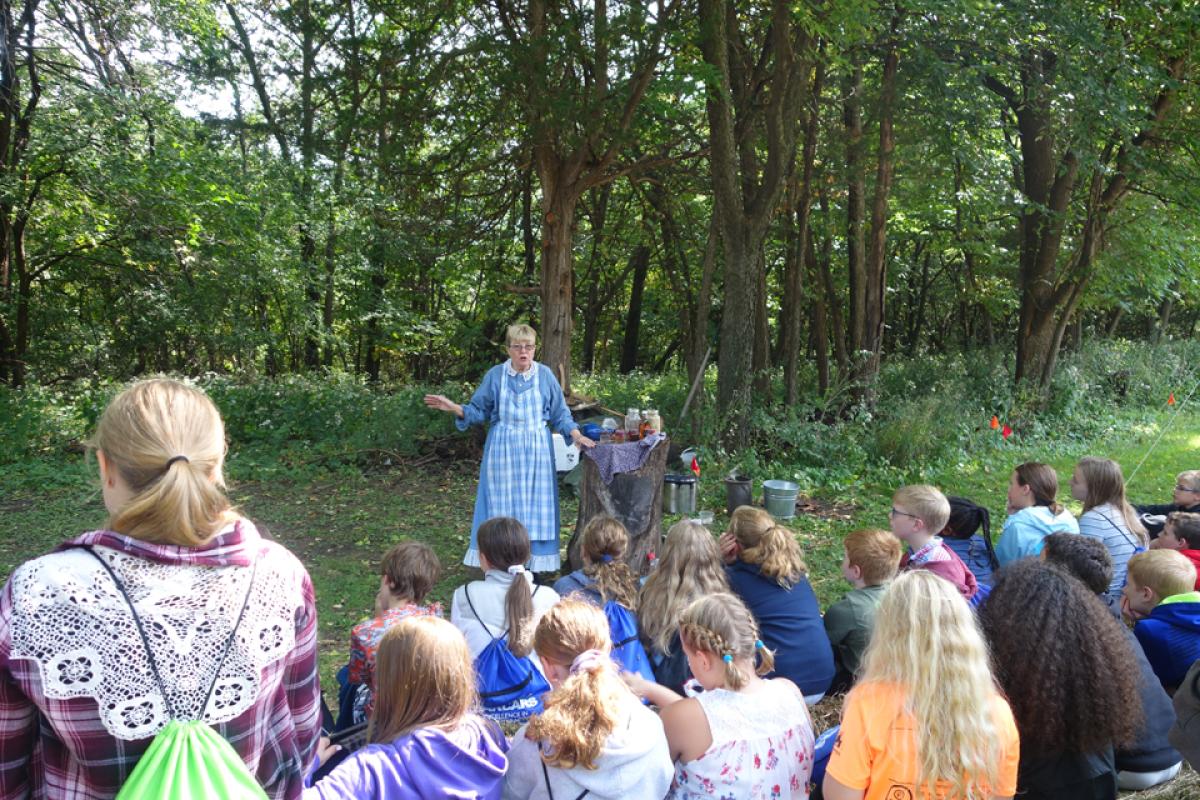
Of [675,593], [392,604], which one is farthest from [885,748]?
[392,604]

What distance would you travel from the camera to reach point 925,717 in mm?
1926

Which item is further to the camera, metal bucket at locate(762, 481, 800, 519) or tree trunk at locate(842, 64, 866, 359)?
tree trunk at locate(842, 64, 866, 359)

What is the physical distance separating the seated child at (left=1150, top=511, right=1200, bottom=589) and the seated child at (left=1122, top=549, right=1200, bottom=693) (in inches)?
26.8

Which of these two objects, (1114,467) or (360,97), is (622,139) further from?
(1114,467)

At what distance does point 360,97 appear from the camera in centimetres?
839

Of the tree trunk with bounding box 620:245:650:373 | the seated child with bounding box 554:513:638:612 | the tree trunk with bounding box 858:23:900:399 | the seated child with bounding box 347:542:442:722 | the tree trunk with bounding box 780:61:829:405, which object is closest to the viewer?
the seated child with bounding box 347:542:442:722

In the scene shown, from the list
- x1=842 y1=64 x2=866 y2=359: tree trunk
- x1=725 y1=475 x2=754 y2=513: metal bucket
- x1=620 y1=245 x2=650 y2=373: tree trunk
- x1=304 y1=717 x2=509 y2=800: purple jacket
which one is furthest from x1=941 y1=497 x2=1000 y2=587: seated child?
x1=620 y1=245 x2=650 y2=373: tree trunk

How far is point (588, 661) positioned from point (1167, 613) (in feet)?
7.40

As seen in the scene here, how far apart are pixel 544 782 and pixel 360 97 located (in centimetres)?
793

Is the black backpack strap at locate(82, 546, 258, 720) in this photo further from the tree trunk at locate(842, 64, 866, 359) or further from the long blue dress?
the tree trunk at locate(842, 64, 866, 359)

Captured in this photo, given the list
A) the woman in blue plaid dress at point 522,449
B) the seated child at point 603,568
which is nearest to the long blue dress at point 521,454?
the woman in blue plaid dress at point 522,449

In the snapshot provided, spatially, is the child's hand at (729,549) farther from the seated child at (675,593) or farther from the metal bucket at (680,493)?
the metal bucket at (680,493)

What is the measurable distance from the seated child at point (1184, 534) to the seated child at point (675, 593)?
2.17 meters

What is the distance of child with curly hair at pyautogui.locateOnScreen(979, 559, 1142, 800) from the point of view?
220 centimetres
